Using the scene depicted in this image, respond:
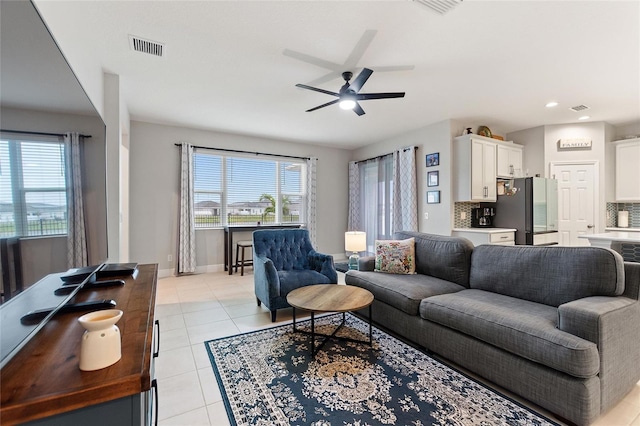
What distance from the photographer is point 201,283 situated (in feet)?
14.7

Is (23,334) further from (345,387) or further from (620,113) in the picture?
(620,113)

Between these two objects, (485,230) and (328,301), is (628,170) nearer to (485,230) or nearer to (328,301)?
(485,230)

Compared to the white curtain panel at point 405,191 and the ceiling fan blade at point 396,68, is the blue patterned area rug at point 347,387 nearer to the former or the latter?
the ceiling fan blade at point 396,68

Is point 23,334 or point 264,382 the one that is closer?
point 23,334

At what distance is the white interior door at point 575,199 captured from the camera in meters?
4.75

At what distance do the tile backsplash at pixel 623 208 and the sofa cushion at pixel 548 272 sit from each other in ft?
13.6

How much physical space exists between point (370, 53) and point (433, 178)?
9.29 feet

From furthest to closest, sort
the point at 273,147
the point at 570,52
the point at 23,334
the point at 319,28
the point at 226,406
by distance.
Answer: the point at 273,147 < the point at 570,52 < the point at 319,28 < the point at 226,406 < the point at 23,334

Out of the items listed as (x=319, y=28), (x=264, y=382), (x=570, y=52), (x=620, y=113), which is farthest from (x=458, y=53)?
(x=620, y=113)

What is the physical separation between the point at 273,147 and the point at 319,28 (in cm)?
376

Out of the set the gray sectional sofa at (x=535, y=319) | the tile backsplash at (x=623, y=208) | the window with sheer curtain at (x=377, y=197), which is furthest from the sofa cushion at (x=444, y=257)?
the tile backsplash at (x=623, y=208)

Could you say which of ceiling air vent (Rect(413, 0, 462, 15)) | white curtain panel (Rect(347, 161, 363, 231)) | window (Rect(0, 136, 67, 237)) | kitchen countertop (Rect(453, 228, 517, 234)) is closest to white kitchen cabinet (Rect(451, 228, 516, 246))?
kitchen countertop (Rect(453, 228, 517, 234))

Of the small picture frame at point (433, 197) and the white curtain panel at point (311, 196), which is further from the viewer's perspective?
the white curtain panel at point (311, 196)

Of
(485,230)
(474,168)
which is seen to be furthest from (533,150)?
(485,230)
